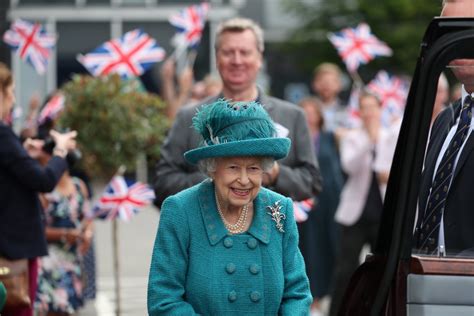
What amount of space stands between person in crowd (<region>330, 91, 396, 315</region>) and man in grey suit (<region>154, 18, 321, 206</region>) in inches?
167

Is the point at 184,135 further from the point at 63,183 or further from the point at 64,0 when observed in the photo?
the point at 64,0

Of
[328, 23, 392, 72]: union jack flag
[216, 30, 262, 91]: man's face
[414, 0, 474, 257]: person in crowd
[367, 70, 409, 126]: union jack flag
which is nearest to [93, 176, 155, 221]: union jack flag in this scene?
[216, 30, 262, 91]: man's face

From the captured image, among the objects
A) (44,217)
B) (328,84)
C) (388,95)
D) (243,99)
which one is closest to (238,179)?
(243,99)

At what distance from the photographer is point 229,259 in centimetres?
436

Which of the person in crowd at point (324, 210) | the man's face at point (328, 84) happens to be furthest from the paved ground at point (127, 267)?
the man's face at point (328, 84)

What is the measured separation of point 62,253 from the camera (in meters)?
9.67

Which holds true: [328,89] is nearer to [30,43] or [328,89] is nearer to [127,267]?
[127,267]

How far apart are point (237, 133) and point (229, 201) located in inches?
8.6

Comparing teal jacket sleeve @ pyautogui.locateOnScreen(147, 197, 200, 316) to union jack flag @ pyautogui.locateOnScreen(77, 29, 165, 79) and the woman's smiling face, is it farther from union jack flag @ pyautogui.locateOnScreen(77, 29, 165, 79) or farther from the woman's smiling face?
union jack flag @ pyautogui.locateOnScreen(77, 29, 165, 79)

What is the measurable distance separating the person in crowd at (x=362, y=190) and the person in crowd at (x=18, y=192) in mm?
3980

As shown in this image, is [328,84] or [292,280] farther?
[328,84]

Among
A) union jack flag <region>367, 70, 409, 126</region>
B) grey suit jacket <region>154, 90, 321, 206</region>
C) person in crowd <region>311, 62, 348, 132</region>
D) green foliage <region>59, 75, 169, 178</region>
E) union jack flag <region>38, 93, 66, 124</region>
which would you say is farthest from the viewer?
union jack flag <region>367, 70, 409, 126</region>

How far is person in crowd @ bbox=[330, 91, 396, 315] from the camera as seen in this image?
36.8ft

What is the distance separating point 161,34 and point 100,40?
6.09 feet
